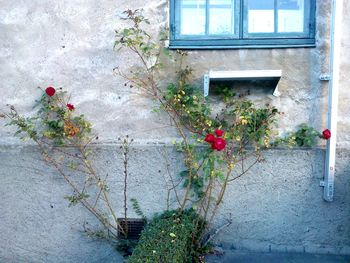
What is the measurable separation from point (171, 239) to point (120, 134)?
4.04ft

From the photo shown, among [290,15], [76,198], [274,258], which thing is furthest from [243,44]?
[76,198]

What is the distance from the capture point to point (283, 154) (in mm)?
4227

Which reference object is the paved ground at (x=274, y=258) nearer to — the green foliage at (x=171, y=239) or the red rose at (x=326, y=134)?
the green foliage at (x=171, y=239)

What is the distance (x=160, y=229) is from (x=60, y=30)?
6.97ft

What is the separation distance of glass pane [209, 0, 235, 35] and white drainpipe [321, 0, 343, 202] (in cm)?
93

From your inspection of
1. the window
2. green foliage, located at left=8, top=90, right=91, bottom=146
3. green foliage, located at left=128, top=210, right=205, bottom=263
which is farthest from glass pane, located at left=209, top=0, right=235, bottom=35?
green foliage, located at left=128, top=210, right=205, bottom=263

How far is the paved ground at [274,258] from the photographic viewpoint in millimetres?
4137

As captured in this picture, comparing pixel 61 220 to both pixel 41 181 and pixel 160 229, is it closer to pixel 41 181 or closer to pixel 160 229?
pixel 41 181

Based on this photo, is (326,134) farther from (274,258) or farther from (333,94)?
(274,258)

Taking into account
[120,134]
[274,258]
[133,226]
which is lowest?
[274,258]

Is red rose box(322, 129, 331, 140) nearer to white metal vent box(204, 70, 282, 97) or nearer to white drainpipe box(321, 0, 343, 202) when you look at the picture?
white drainpipe box(321, 0, 343, 202)

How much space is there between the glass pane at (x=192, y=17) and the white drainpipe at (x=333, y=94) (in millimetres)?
1202

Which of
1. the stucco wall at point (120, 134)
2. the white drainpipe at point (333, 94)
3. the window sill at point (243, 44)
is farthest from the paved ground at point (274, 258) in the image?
the window sill at point (243, 44)

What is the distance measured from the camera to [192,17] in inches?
171
